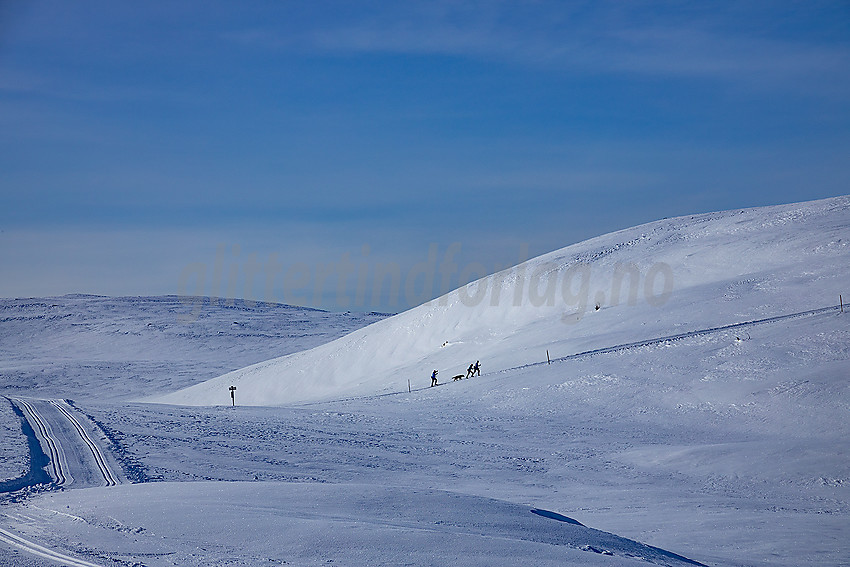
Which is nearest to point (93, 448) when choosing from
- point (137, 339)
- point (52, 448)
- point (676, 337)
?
point (52, 448)

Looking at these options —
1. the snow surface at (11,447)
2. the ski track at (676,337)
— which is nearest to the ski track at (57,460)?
the snow surface at (11,447)

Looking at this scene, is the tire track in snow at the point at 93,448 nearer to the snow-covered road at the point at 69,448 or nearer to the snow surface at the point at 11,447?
the snow-covered road at the point at 69,448

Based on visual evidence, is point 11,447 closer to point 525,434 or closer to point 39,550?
point 39,550

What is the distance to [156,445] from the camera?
19266 mm

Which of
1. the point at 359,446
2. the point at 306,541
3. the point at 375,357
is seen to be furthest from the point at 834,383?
the point at 375,357

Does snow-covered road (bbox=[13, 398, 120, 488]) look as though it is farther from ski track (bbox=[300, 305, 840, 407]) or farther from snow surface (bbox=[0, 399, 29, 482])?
ski track (bbox=[300, 305, 840, 407])

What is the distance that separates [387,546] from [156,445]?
11399 mm

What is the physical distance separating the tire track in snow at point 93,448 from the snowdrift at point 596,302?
47.7ft

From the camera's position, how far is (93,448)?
60.9 feet

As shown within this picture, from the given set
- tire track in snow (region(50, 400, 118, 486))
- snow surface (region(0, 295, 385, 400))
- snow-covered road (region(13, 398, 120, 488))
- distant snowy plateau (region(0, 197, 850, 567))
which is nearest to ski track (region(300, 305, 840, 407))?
distant snowy plateau (region(0, 197, 850, 567))

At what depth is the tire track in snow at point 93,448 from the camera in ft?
51.0

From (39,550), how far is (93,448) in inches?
386

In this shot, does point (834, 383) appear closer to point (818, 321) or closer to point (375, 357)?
point (818, 321)

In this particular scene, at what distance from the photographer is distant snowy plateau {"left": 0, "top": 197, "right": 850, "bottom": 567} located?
10.7 metres
